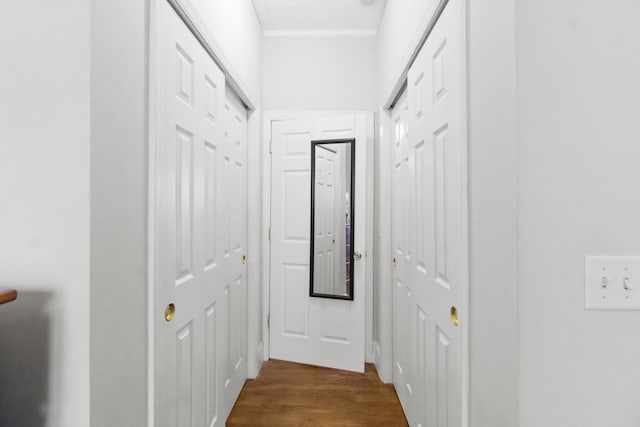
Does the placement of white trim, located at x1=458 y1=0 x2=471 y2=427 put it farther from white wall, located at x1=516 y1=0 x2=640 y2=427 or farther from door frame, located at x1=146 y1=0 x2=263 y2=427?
door frame, located at x1=146 y1=0 x2=263 y2=427

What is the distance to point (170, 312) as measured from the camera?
4.22 feet

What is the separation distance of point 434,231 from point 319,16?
6.78 feet

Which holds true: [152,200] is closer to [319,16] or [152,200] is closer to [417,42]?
[417,42]

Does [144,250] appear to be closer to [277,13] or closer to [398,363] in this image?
[398,363]

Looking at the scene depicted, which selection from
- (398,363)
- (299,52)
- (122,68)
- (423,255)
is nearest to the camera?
(122,68)

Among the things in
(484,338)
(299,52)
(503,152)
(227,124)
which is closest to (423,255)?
(484,338)

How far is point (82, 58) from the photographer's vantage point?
0.83 meters

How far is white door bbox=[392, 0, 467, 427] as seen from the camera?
47.2 inches

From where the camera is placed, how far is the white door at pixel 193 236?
4.00 feet

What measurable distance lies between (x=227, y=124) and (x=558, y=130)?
1.70 metres

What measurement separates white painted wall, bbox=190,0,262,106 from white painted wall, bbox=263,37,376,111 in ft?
0.48

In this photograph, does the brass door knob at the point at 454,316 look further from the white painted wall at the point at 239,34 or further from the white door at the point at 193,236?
the white painted wall at the point at 239,34

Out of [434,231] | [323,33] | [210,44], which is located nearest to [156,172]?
[210,44]

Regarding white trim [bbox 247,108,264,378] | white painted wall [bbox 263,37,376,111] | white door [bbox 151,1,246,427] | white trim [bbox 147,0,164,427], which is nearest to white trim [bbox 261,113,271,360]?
white trim [bbox 247,108,264,378]
